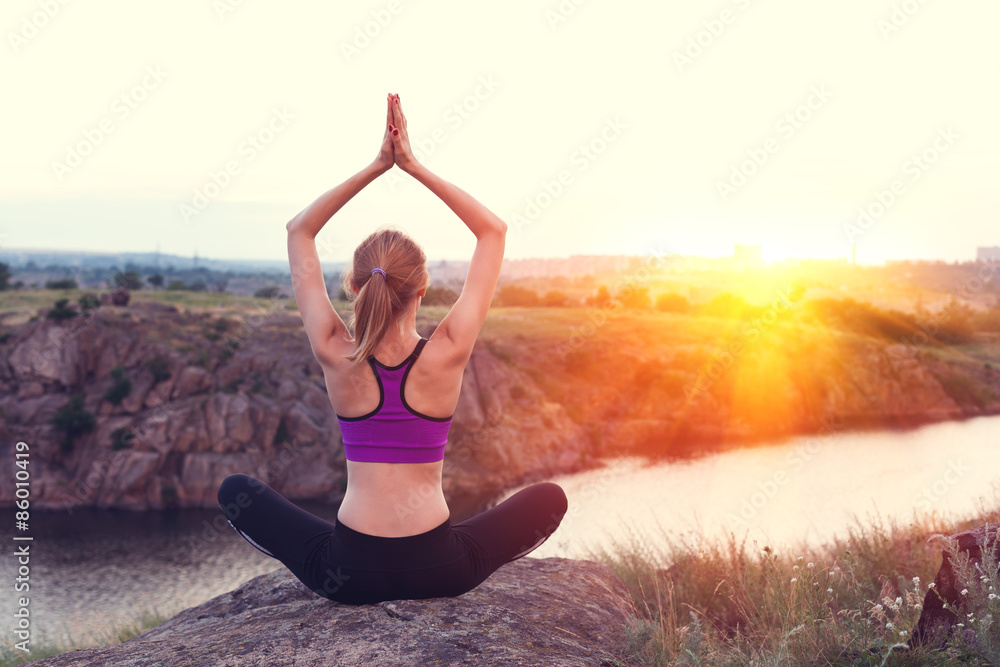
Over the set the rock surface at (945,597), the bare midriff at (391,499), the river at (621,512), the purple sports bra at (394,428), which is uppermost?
the purple sports bra at (394,428)

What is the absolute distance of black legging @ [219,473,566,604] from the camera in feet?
9.33

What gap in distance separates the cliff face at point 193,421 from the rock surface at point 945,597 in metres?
41.3

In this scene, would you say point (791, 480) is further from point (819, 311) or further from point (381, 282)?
point (381, 282)

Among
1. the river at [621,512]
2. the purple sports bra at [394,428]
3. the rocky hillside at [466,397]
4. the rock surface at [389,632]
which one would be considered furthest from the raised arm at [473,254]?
the rocky hillside at [466,397]

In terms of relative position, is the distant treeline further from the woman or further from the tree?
the woman

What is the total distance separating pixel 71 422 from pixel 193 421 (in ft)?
27.1

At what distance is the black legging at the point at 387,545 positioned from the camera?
2.84 meters

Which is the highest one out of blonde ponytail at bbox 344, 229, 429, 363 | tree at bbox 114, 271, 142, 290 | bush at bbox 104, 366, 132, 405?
tree at bbox 114, 271, 142, 290

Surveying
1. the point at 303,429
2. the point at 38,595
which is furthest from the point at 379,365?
the point at 303,429

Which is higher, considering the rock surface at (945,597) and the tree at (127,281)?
the tree at (127,281)

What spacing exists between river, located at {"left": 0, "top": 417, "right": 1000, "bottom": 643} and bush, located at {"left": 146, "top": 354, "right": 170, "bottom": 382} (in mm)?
9136

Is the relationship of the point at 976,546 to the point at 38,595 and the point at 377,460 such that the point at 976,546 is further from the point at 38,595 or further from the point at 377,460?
the point at 38,595

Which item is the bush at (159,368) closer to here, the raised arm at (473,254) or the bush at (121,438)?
the bush at (121,438)

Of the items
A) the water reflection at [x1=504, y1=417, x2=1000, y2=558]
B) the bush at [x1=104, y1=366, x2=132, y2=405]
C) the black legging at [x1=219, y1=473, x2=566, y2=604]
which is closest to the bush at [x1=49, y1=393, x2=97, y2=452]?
the bush at [x1=104, y1=366, x2=132, y2=405]
